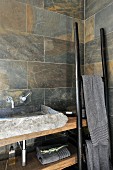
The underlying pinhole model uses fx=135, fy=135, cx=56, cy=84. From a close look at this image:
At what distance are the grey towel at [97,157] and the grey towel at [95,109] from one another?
6 centimetres

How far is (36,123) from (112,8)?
1323 millimetres

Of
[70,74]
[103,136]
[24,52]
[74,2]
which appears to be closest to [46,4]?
[74,2]

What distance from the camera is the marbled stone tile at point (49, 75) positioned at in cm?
143

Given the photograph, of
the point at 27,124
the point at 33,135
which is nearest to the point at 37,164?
the point at 33,135

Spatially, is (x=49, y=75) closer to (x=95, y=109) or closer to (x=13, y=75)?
(x=13, y=75)

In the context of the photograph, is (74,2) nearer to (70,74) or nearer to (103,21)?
(103,21)

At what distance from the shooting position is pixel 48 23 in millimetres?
1505

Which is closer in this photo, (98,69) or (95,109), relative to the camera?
(95,109)

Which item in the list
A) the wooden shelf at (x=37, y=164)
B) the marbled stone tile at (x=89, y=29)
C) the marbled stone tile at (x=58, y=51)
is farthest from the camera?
the marbled stone tile at (x=89, y=29)

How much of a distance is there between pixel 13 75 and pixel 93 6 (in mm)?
1228

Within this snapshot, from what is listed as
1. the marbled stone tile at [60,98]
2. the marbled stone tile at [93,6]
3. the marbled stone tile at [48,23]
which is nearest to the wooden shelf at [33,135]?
the marbled stone tile at [60,98]

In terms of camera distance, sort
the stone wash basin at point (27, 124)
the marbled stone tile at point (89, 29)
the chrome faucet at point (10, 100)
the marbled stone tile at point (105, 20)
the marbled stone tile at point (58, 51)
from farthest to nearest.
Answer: the marbled stone tile at point (89, 29) < the marbled stone tile at point (58, 51) < the marbled stone tile at point (105, 20) < the chrome faucet at point (10, 100) < the stone wash basin at point (27, 124)

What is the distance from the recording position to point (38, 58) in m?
1.45

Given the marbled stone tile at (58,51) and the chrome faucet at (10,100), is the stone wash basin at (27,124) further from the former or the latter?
the marbled stone tile at (58,51)
